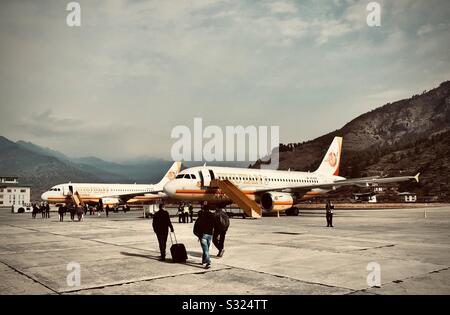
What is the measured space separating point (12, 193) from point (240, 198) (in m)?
127

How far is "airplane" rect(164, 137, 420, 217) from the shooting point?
31062 millimetres

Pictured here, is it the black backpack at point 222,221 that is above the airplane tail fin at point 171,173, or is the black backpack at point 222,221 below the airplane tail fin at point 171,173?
below

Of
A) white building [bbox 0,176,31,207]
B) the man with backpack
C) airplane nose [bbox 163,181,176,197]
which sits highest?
airplane nose [bbox 163,181,176,197]

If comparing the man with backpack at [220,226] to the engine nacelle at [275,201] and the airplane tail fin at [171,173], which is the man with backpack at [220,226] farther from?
the airplane tail fin at [171,173]

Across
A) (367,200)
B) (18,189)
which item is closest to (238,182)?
(367,200)

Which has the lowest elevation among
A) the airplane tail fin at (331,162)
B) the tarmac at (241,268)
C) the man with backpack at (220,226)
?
the tarmac at (241,268)

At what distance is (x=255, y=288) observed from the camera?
25.2 feet

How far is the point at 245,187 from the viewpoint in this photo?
35344 millimetres

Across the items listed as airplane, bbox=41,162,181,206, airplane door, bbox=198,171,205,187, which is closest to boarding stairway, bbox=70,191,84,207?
airplane, bbox=41,162,181,206

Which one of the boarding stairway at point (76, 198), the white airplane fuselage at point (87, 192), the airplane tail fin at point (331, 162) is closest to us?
the airplane tail fin at point (331, 162)

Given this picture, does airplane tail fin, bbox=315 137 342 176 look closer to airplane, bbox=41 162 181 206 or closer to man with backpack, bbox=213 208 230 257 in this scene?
airplane, bbox=41 162 181 206

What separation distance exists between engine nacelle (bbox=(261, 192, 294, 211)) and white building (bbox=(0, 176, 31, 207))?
12265 cm

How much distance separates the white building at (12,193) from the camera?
13075 cm

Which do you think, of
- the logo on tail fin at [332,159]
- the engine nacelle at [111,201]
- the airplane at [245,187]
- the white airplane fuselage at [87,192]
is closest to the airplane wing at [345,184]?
the airplane at [245,187]
